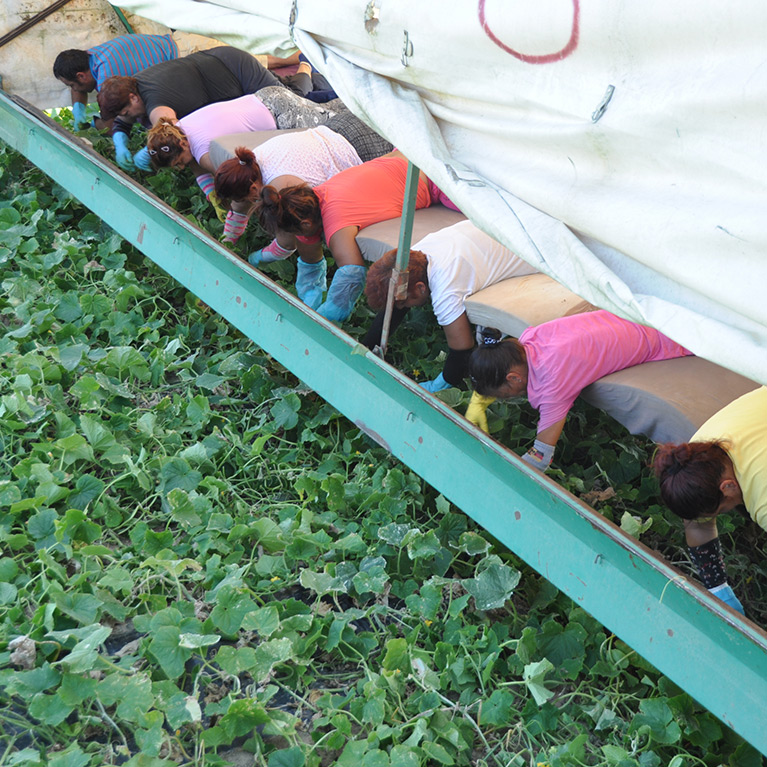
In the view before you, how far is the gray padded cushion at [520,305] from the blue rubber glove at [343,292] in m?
0.55

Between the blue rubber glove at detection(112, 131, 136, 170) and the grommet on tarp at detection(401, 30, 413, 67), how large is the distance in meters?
3.10

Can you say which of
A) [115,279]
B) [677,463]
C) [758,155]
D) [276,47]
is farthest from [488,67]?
[115,279]

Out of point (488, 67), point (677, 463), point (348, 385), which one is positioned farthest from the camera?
point (348, 385)

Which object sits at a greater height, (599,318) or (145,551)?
(599,318)

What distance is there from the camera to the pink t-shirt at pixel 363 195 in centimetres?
323

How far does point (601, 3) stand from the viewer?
4.31 feet

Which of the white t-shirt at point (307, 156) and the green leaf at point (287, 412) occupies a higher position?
the white t-shirt at point (307, 156)

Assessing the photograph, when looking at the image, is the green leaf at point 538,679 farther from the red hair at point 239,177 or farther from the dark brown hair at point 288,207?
the red hair at point 239,177

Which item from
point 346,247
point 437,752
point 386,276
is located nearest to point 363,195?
point 346,247

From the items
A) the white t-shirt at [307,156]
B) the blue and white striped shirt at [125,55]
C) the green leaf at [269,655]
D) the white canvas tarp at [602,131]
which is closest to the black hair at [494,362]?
the white canvas tarp at [602,131]

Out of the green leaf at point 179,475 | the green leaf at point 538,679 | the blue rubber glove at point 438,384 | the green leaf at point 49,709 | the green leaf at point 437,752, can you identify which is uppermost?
the green leaf at point 538,679

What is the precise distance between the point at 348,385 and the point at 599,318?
2.73 ft

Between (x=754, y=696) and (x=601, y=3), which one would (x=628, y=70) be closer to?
(x=601, y=3)

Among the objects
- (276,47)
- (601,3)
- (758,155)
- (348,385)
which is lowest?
(348,385)
